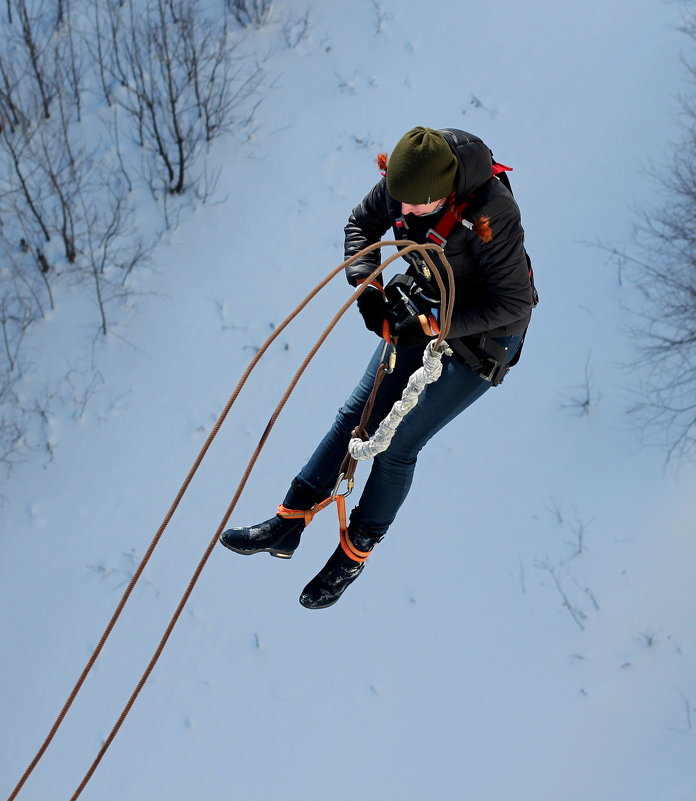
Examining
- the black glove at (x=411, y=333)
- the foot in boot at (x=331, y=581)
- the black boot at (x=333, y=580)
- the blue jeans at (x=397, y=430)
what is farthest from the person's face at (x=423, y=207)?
the foot in boot at (x=331, y=581)

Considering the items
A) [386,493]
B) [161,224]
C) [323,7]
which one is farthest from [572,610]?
[323,7]

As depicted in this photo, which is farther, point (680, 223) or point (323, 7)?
point (323, 7)

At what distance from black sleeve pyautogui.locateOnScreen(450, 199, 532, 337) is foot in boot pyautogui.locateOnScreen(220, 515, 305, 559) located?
3.85ft

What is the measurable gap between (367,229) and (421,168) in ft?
2.67

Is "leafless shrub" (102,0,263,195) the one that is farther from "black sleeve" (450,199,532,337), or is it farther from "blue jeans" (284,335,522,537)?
"black sleeve" (450,199,532,337)

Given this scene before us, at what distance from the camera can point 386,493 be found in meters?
3.97

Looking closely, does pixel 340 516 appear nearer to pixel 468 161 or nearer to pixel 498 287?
pixel 498 287

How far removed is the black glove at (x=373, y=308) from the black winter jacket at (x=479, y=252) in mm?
108

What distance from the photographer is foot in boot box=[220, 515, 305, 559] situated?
418 centimetres

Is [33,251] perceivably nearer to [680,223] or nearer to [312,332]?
[312,332]

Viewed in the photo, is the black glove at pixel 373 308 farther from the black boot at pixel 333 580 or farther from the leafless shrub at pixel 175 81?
the leafless shrub at pixel 175 81

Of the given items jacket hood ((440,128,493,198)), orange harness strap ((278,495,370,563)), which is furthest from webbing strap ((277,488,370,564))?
jacket hood ((440,128,493,198))

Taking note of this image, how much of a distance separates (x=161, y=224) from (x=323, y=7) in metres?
2.43

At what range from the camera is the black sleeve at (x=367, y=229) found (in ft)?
12.5
